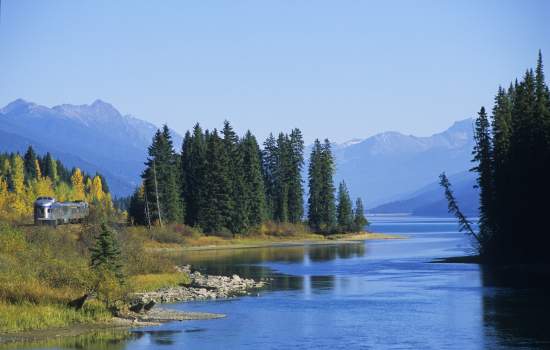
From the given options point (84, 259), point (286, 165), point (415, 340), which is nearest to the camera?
point (415, 340)

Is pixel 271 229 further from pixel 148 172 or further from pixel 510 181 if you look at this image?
pixel 510 181

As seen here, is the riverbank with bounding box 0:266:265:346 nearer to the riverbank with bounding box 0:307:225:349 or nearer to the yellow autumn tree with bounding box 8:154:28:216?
the riverbank with bounding box 0:307:225:349

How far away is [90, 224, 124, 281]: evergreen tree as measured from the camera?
57.0 metres

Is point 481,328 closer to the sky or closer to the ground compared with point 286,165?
closer to the ground

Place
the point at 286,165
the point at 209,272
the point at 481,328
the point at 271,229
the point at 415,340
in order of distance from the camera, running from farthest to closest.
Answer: the point at 286,165
the point at 271,229
the point at 209,272
the point at 481,328
the point at 415,340

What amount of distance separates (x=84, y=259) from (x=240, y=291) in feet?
41.2

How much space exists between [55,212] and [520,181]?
217 ft

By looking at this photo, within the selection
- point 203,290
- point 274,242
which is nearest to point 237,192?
point 274,242

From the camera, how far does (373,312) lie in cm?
5944

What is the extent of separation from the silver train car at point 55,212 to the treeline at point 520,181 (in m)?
52.8

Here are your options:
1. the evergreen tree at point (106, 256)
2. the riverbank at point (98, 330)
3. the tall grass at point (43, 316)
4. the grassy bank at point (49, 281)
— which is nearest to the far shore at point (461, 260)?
the grassy bank at point (49, 281)

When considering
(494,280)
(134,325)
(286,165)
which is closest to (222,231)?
(286,165)

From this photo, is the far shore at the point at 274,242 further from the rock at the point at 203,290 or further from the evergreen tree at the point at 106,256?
the evergreen tree at the point at 106,256

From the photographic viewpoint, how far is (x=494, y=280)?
78688mm
